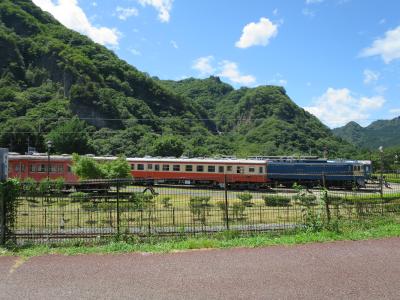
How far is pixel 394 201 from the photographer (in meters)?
13.2

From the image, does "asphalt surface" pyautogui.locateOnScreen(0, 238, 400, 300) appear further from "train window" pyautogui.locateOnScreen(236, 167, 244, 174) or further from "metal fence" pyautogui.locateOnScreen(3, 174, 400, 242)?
"train window" pyautogui.locateOnScreen(236, 167, 244, 174)

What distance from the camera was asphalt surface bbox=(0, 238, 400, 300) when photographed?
5.45 metres

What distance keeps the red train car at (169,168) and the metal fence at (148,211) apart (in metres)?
19.2

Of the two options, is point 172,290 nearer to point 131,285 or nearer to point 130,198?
point 131,285

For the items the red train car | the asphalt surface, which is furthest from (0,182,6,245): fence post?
the red train car

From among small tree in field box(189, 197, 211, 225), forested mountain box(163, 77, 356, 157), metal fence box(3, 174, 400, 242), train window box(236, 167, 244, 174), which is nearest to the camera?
metal fence box(3, 174, 400, 242)

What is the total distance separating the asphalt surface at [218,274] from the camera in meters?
5.45

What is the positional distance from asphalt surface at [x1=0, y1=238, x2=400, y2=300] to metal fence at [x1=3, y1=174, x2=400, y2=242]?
1822mm

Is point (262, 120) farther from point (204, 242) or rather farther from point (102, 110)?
point (204, 242)

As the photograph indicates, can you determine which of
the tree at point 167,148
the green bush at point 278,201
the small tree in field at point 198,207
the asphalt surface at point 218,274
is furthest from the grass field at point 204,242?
the tree at point 167,148

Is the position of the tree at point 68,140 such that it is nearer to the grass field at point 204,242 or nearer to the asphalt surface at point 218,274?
the grass field at point 204,242

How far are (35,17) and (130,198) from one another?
141m

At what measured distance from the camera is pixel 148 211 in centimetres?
1027

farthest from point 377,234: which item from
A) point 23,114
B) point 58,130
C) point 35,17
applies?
point 35,17
